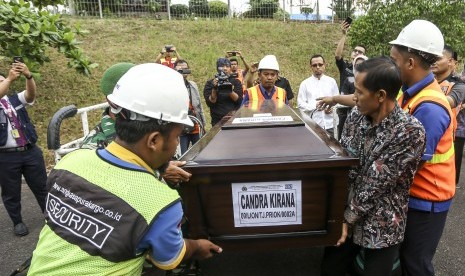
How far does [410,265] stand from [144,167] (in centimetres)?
153

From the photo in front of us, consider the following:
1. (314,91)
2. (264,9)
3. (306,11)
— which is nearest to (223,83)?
(314,91)

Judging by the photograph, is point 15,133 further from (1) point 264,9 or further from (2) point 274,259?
(1) point 264,9

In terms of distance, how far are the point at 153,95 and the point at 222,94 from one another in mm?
3474

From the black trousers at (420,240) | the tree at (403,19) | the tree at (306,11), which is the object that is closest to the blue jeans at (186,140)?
the black trousers at (420,240)

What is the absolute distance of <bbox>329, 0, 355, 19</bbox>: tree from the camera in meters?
14.8

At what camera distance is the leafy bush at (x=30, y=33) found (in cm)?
443

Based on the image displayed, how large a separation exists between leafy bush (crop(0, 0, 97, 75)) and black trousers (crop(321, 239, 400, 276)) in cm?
437

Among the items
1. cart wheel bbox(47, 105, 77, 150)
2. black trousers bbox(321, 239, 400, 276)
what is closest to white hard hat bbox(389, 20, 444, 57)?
black trousers bbox(321, 239, 400, 276)

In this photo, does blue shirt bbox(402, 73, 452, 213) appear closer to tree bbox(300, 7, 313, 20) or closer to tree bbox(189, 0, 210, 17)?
tree bbox(189, 0, 210, 17)

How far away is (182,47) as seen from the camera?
1075cm

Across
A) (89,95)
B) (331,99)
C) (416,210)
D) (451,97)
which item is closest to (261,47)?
(89,95)

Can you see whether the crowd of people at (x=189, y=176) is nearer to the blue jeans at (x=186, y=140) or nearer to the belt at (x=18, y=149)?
the belt at (x=18, y=149)

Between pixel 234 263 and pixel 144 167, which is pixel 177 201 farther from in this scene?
pixel 234 263

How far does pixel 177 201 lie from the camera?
1143 millimetres
